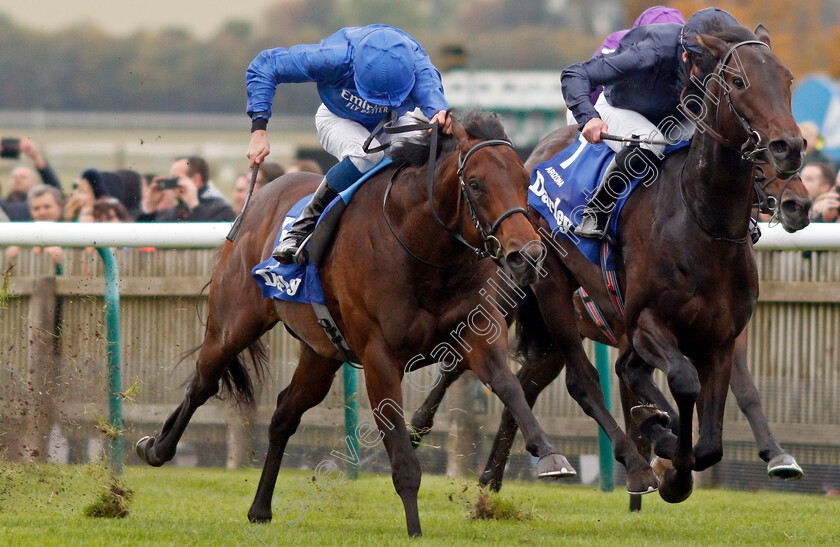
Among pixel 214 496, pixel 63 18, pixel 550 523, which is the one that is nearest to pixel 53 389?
pixel 214 496

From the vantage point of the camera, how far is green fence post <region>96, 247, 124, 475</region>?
6367 mm

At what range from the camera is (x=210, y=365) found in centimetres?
600

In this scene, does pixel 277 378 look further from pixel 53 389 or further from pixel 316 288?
pixel 316 288

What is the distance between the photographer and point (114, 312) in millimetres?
6504

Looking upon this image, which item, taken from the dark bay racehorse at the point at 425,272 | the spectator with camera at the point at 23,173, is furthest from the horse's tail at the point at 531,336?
the spectator with camera at the point at 23,173

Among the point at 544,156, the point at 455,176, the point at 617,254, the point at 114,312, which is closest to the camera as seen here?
the point at 455,176

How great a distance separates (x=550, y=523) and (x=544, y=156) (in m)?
1.90

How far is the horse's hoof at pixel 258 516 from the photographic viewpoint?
566 cm

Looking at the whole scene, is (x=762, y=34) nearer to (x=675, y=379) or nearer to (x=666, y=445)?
(x=675, y=379)

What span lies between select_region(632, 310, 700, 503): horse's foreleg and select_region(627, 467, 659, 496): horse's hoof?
4 cm

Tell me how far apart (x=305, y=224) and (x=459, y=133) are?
1058 millimetres

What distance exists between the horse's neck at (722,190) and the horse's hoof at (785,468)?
39.6 inches

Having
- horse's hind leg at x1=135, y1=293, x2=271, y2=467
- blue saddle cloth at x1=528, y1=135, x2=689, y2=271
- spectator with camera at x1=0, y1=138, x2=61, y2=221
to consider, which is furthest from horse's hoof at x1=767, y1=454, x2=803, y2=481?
spectator with camera at x1=0, y1=138, x2=61, y2=221

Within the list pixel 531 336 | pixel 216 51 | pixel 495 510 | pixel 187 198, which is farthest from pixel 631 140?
pixel 216 51
